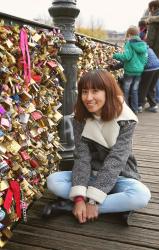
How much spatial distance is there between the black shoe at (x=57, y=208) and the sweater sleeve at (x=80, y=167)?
0.14m

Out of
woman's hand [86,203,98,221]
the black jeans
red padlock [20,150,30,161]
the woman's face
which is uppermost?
the woman's face

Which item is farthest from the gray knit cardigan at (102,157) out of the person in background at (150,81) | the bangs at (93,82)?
the person in background at (150,81)

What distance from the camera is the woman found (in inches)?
107

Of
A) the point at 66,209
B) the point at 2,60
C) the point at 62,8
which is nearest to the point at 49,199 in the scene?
the point at 66,209

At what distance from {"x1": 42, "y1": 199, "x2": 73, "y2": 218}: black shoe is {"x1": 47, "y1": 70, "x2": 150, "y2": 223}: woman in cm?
5

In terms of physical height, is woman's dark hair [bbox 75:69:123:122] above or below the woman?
above

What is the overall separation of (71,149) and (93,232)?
44.1 inches

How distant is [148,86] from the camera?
7.13 meters

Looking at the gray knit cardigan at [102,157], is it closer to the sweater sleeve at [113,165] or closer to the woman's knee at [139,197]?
the sweater sleeve at [113,165]

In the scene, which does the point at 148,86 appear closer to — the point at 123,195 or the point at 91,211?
the point at 123,195

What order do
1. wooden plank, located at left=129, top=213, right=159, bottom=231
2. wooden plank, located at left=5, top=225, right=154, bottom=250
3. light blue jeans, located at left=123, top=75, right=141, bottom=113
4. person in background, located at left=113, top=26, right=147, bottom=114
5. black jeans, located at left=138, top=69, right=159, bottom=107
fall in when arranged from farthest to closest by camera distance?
black jeans, located at left=138, top=69, right=159, bottom=107 < light blue jeans, located at left=123, top=75, right=141, bottom=113 < person in background, located at left=113, top=26, right=147, bottom=114 < wooden plank, located at left=129, top=213, right=159, bottom=231 < wooden plank, located at left=5, top=225, right=154, bottom=250

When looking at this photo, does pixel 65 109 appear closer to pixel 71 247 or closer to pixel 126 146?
pixel 126 146

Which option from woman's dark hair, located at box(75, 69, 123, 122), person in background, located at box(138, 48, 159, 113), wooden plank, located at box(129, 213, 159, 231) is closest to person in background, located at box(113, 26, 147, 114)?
person in background, located at box(138, 48, 159, 113)

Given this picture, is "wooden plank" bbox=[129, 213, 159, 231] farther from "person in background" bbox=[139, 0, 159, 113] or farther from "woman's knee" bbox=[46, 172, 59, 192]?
"person in background" bbox=[139, 0, 159, 113]
